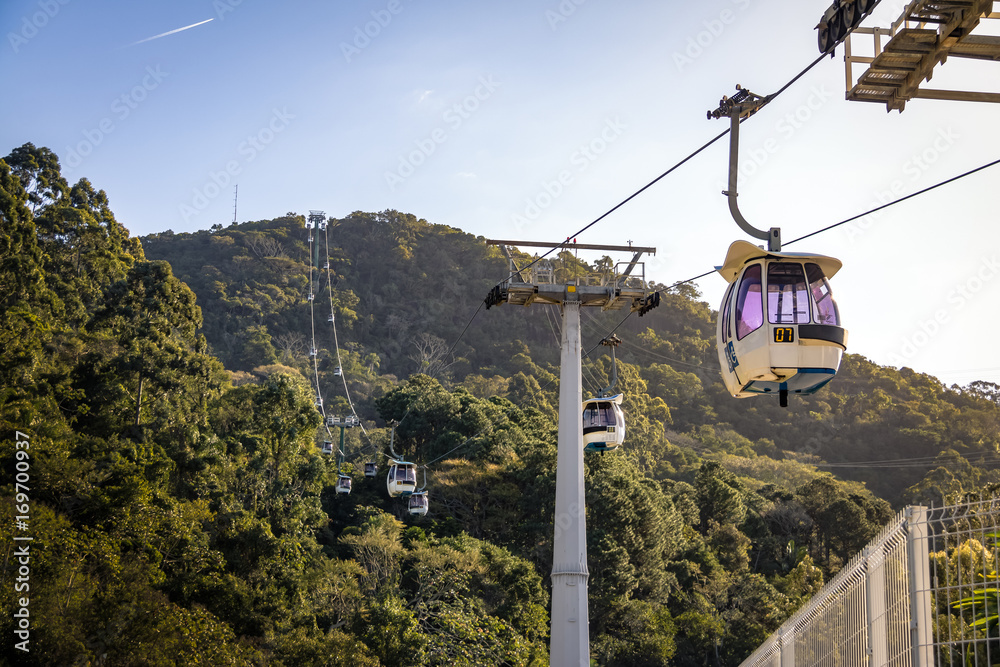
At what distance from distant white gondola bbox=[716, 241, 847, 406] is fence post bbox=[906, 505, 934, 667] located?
2.88m

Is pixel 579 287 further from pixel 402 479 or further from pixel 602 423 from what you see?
pixel 402 479

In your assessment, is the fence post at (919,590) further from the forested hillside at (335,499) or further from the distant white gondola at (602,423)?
the distant white gondola at (602,423)

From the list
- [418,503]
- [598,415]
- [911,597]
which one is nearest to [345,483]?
[418,503]

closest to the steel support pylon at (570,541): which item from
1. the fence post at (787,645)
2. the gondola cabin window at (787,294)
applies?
the fence post at (787,645)

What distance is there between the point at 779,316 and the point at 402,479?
21306 millimetres

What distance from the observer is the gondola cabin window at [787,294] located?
8.07 metres

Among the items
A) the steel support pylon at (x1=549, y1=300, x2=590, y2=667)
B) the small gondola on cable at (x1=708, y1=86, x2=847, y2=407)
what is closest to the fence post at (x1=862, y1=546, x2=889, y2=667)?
the small gondola on cable at (x1=708, y1=86, x2=847, y2=407)

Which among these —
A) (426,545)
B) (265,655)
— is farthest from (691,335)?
(265,655)

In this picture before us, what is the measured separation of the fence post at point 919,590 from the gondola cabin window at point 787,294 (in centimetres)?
301

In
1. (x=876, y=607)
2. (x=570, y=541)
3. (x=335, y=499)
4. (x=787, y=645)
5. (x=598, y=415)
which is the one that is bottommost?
(x=787, y=645)

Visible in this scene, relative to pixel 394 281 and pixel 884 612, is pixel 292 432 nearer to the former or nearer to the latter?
pixel 884 612

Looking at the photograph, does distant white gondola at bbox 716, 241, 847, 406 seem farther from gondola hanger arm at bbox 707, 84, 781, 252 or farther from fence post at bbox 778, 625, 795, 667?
fence post at bbox 778, 625, 795, 667

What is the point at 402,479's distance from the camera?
28156 mm

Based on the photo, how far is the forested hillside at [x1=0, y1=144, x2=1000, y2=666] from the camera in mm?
21234
